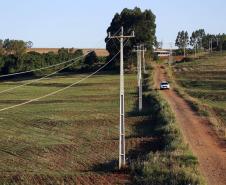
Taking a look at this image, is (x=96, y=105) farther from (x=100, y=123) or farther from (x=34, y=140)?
(x=34, y=140)

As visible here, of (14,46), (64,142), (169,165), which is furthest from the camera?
(14,46)

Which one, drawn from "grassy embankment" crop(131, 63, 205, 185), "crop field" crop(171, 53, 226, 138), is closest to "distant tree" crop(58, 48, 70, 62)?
"crop field" crop(171, 53, 226, 138)

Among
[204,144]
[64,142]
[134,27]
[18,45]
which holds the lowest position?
[64,142]

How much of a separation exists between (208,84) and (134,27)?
111 feet

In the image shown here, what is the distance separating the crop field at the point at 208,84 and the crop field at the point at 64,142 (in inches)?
272

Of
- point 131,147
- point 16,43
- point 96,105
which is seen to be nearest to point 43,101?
point 96,105

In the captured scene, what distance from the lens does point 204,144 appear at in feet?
100

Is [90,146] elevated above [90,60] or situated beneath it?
situated beneath

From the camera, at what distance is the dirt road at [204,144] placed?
23283mm

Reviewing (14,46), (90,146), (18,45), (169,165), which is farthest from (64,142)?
(14,46)

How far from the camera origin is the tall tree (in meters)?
109

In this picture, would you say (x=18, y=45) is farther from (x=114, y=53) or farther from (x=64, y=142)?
(x=64, y=142)

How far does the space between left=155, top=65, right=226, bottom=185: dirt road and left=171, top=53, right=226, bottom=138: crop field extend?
4.06ft

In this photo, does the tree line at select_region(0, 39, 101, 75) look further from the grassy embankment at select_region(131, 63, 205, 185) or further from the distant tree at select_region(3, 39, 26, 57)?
the grassy embankment at select_region(131, 63, 205, 185)
